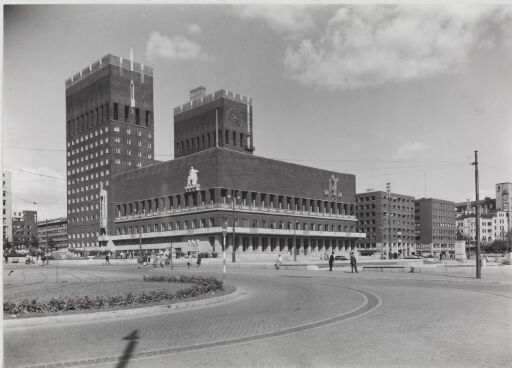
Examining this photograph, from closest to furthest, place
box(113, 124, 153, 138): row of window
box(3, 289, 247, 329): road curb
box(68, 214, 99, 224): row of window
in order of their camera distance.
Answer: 1. box(3, 289, 247, 329): road curb
2. box(113, 124, 153, 138): row of window
3. box(68, 214, 99, 224): row of window

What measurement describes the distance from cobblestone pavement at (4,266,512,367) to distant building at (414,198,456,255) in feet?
511

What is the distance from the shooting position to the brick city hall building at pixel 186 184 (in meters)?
95.6

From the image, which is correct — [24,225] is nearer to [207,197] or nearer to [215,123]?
[215,123]

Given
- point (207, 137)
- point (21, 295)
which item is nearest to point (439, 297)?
point (21, 295)

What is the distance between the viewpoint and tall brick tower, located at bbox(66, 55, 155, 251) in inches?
4838

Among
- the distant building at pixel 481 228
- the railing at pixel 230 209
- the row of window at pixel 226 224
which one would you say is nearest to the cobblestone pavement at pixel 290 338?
the row of window at pixel 226 224

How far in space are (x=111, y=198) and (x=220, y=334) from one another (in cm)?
11341

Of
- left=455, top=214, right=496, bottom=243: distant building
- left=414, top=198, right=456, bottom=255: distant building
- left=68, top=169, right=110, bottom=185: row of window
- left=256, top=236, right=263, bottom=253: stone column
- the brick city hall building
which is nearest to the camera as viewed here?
the brick city hall building

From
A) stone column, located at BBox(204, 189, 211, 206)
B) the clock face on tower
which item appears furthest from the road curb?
the clock face on tower

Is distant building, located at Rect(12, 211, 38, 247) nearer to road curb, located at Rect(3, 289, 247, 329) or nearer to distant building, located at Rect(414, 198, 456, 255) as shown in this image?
distant building, located at Rect(414, 198, 456, 255)

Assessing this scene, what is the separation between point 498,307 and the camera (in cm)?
1475

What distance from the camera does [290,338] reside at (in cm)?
1038

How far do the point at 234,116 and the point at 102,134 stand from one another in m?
33.7

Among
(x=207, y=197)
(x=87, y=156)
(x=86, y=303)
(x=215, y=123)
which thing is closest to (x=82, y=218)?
(x=87, y=156)
